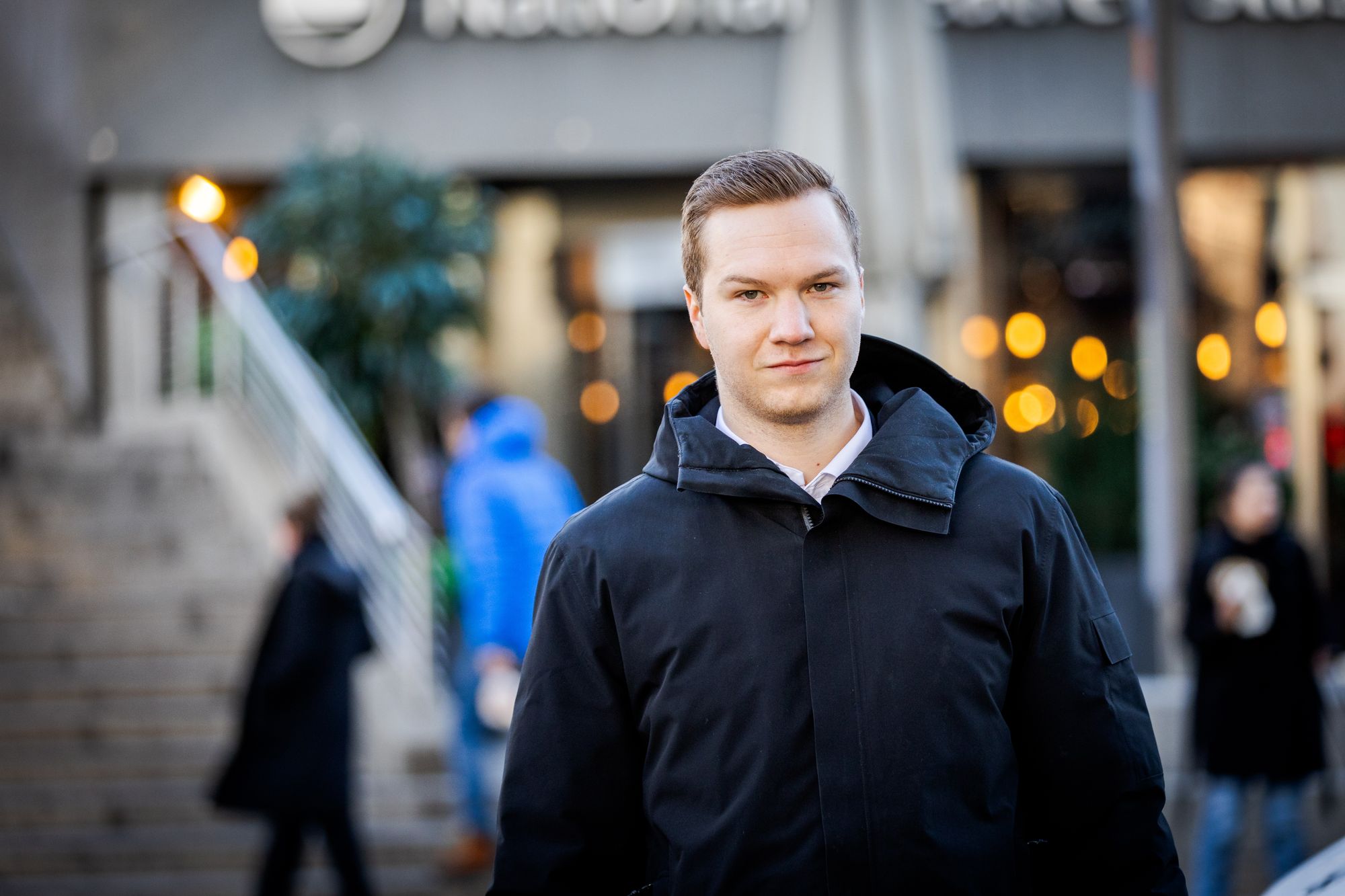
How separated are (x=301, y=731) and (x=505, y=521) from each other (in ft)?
3.73

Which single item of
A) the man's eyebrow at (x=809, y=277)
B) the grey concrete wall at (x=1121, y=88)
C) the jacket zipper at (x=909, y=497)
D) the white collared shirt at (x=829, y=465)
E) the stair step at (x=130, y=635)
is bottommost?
the stair step at (x=130, y=635)

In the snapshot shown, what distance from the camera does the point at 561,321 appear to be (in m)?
12.2

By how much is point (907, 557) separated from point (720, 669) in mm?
322

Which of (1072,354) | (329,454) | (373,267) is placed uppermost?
(373,267)

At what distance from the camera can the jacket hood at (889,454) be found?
6.33 feet

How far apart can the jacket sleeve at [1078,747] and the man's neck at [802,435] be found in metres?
0.35

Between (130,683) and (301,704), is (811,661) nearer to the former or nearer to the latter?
(301,704)

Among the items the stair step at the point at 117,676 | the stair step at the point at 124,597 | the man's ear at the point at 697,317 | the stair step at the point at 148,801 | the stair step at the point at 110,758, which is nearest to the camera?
the man's ear at the point at 697,317

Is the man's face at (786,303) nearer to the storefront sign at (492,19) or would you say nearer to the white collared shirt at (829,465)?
the white collared shirt at (829,465)

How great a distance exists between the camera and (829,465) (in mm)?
2084

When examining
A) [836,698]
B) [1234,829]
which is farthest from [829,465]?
[1234,829]

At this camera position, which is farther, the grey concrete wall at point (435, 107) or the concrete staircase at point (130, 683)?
the grey concrete wall at point (435, 107)

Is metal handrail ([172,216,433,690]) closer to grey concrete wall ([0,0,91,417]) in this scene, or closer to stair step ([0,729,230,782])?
stair step ([0,729,230,782])

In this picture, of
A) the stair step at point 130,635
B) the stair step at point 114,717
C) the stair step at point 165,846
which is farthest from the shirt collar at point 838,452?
the stair step at point 130,635
